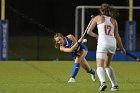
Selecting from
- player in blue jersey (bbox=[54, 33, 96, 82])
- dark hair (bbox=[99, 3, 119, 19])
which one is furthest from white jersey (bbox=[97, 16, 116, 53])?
player in blue jersey (bbox=[54, 33, 96, 82])

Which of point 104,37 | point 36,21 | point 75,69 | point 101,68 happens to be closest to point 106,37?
point 104,37

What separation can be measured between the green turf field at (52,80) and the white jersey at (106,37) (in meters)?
1.06

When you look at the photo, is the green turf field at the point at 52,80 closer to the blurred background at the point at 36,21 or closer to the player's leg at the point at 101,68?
the player's leg at the point at 101,68

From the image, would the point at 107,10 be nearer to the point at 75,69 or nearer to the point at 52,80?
the point at 75,69

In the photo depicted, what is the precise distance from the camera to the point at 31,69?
23.1 meters

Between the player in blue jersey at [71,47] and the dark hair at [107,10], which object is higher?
the dark hair at [107,10]

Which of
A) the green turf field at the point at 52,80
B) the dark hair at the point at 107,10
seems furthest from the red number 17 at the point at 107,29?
the green turf field at the point at 52,80

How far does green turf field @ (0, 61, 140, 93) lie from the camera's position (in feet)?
→ 51.1

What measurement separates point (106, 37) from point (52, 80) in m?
3.98

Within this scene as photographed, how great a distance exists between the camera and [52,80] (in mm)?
18375

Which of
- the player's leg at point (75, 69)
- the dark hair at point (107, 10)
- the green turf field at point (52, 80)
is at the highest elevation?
the dark hair at point (107, 10)

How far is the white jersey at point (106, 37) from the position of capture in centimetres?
1479

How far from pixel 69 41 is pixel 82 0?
19737mm

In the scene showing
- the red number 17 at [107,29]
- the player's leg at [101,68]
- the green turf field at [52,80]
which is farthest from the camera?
the green turf field at [52,80]
